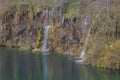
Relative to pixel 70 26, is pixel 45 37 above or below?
below

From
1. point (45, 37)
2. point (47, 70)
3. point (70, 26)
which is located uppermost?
point (70, 26)

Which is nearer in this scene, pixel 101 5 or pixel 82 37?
pixel 101 5

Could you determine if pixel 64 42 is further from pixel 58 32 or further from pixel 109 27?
pixel 109 27

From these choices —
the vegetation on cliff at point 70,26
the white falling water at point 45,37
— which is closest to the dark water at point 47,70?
the vegetation on cliff at point 70,26

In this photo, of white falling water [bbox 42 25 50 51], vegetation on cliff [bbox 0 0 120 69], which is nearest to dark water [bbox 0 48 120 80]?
vegetation on cliff [bbox 0 0 120 69]

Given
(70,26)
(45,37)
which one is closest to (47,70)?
(70,26)

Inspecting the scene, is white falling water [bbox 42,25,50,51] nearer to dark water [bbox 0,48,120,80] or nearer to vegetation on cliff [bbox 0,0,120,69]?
vegetation on cliff [bbox 0,0,120,69]

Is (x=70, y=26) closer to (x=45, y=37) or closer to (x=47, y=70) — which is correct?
(x=45, y=37)

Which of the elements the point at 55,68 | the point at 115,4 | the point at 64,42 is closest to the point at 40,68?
the point at 55,68

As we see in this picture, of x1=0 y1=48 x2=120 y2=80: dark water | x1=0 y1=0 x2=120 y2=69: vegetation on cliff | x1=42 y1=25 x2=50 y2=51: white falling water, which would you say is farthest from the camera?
x1=42 y1=25 x2=50 y2=51: white falling water
